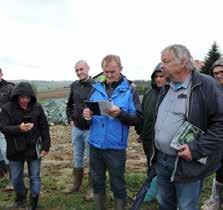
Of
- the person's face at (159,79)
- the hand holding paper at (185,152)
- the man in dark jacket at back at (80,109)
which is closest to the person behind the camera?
the hand holding paper at (185,152)

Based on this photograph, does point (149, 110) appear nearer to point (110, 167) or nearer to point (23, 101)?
point (110, 167)

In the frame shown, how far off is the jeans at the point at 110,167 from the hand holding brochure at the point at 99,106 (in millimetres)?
517

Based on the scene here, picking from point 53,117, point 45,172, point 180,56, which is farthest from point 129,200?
point 53,117

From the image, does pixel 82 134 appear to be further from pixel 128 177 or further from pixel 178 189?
pixel 178 189

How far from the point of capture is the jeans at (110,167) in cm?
488

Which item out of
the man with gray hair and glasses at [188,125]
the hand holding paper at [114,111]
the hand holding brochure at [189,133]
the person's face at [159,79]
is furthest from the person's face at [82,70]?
the hand holding brochure at [189,133]

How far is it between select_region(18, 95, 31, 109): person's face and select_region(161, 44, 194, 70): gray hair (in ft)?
8.40

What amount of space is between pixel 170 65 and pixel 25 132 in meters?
2.71

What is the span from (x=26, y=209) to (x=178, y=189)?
291 cm

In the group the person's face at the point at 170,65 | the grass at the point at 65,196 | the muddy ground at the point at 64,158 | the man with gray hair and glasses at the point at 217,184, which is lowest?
the muddy ground at the point at 64,158

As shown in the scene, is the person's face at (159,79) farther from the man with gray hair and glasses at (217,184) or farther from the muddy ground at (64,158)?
the muddy ground at (64,158)

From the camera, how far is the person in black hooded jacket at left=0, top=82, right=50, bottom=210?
5.42m

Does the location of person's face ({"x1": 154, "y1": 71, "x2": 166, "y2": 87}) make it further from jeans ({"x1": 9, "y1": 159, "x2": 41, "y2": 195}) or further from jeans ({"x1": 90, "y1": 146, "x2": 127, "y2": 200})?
jeans ({"x1": 9, "y1": 159, "x2": 41, "y2": 195})

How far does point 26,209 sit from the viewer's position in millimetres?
5773
